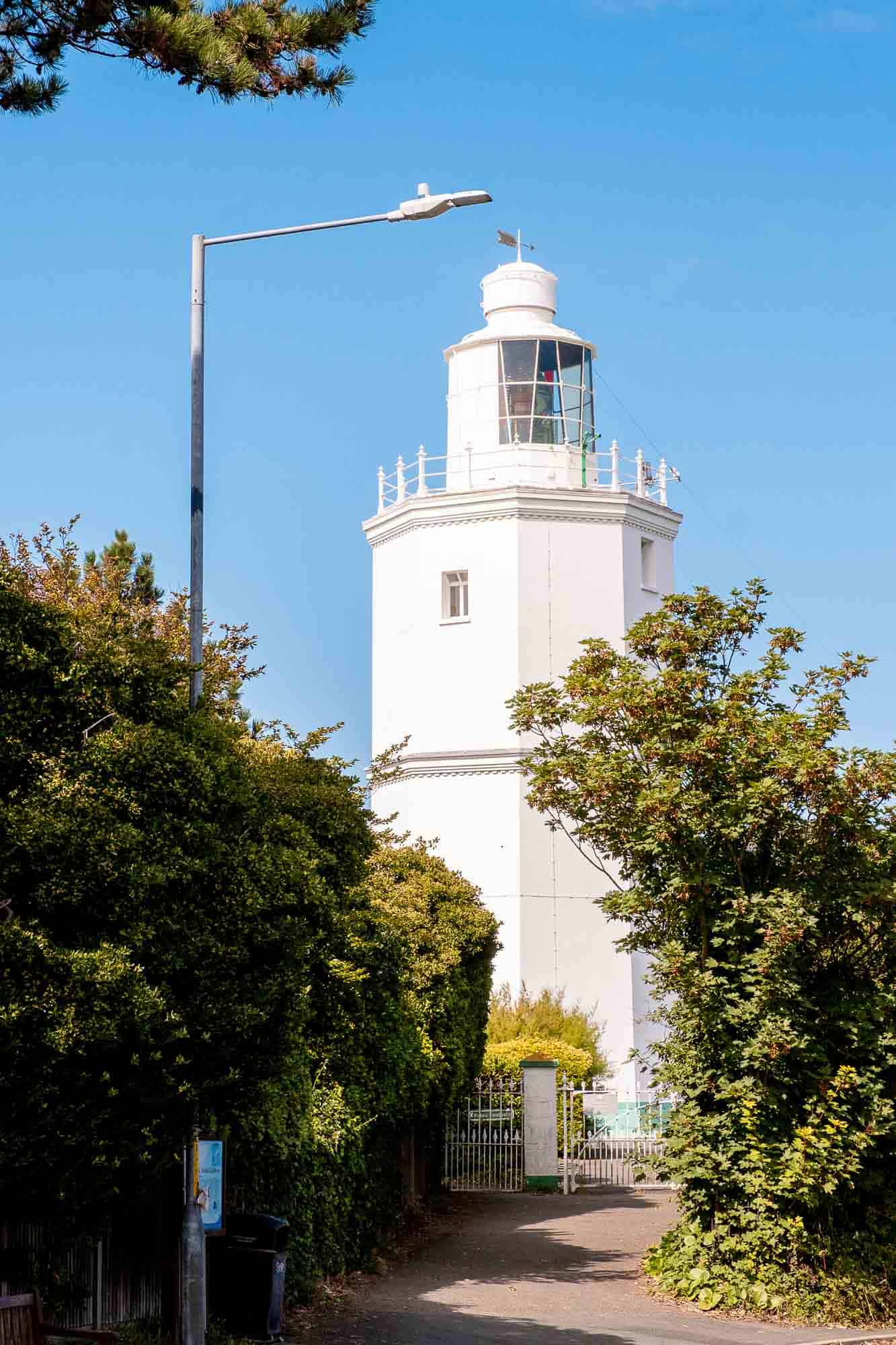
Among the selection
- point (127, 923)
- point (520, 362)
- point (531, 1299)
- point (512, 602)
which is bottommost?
point (531, 1299)

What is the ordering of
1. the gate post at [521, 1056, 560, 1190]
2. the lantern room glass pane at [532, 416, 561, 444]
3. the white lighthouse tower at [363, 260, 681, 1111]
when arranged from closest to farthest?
the gate post at [521, 1056, 560, 1190] < the white lighthouse tower at [363, 260, 681, 1111] < the lantern room glass pane at [532, 416, 561, 444]

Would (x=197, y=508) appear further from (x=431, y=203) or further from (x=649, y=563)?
(x=649, y=563)

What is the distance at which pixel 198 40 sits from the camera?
407 inches

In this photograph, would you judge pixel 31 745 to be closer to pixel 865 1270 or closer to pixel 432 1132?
pixel 865 1270

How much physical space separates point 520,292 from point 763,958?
2679 centimetres

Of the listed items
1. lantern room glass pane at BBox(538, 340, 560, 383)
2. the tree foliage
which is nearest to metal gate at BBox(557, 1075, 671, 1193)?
the tree foliage

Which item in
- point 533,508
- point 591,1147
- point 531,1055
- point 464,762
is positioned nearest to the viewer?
point 591,1147

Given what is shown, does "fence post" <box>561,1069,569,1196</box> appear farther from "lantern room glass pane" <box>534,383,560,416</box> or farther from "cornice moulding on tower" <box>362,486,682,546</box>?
"lantern room glass pane" <box>534,383,560,416</box>

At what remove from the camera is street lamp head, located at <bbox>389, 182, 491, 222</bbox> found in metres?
12.9

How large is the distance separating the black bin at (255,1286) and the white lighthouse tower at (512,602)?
20.6 m

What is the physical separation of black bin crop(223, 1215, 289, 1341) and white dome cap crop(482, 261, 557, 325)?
29148 mm

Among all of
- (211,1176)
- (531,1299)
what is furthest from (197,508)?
(531,1299)

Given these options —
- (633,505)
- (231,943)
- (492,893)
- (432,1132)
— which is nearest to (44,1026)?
(231,943)

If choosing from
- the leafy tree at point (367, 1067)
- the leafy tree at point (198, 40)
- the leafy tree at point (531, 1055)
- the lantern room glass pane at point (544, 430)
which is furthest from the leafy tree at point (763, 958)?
the lantern room glass pane at point (544, 430)
